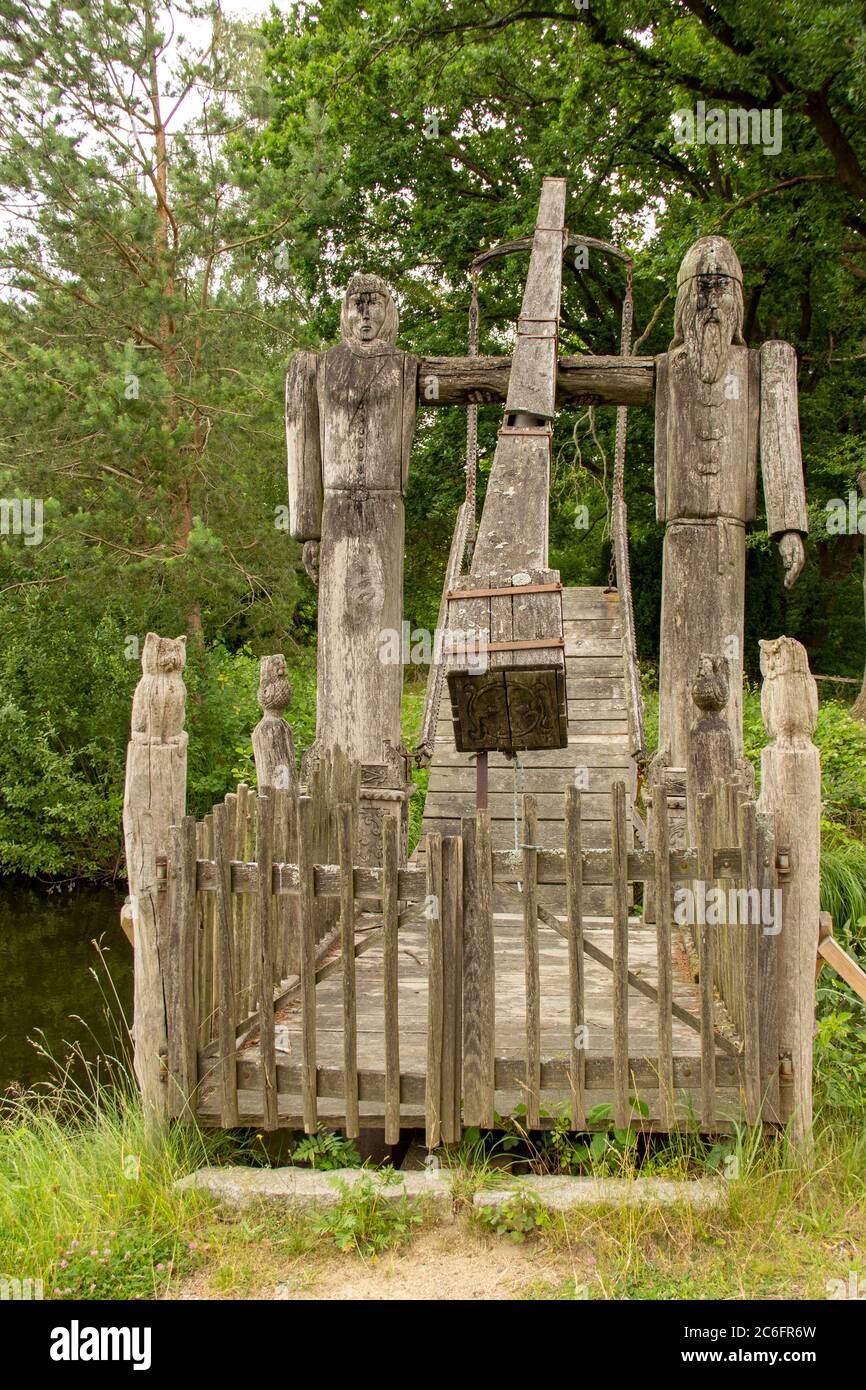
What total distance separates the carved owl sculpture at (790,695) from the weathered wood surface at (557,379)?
2563mm

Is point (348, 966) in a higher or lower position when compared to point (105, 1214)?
higher

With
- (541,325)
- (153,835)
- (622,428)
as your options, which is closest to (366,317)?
(541,325)

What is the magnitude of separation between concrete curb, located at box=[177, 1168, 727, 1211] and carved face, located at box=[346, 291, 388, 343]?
3.88 m

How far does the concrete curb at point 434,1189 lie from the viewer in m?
3.25

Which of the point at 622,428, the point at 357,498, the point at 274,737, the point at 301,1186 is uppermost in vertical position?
the point at 622,428

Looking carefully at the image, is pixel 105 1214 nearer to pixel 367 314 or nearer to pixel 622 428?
pixel 367 314

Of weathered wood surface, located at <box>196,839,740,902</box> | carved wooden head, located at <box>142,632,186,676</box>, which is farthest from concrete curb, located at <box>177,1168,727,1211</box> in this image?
carved wooden head, located at <box>142,632,186,676</box>

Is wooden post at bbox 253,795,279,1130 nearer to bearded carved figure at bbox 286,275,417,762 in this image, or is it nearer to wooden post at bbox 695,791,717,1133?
wooden post at bbox 695,791,717,1133

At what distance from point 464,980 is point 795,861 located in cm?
117

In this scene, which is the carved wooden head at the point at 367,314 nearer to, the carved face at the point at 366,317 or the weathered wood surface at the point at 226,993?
the carved face at the point at 366,317

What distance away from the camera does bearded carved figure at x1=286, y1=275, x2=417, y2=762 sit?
5.09 m

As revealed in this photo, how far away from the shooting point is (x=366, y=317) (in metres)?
5.28

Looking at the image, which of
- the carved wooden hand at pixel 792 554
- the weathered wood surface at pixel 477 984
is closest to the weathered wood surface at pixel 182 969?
the weathered wood surface at pixel 477 984
